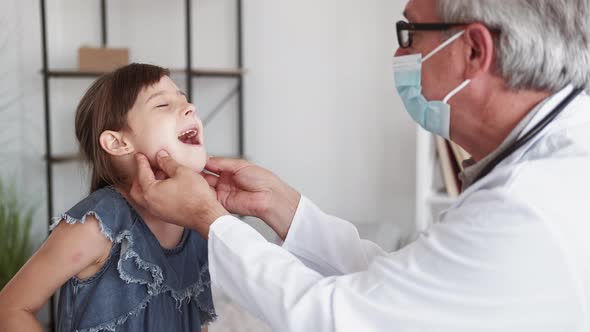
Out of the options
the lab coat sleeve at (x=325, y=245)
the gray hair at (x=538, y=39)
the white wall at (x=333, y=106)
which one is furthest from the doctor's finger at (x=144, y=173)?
the white wall at (x=333, y=106)

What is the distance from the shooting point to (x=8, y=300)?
1239mm

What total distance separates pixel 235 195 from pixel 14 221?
5.00 ft

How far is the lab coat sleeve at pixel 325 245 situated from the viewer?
149cm

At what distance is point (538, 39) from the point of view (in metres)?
1.08

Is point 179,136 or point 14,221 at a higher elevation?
point 179,136

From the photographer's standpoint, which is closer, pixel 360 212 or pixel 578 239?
pixel 578 239

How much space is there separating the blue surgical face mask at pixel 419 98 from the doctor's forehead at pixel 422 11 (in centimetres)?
6

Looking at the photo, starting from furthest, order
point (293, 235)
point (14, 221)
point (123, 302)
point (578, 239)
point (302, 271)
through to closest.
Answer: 1. point (14, 221)
2. point (293, 235)
3. point (123, 302)
4. point (302, 271)
5. point (578, 239)

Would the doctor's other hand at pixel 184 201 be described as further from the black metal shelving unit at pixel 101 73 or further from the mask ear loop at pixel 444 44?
the black metal shelving unit at pixel 101 73

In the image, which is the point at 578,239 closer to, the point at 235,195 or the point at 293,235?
the point at 293,235

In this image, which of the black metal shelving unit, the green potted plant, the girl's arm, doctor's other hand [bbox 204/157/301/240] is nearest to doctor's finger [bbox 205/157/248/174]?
doctor's other hand [bbox 204/157/301/240]

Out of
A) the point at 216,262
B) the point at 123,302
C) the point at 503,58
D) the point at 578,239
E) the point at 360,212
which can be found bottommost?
the point at 360,212

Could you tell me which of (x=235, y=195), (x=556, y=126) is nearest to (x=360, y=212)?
(x=235, y=195)

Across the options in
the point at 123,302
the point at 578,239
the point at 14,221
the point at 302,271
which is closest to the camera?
the point at 578,239
